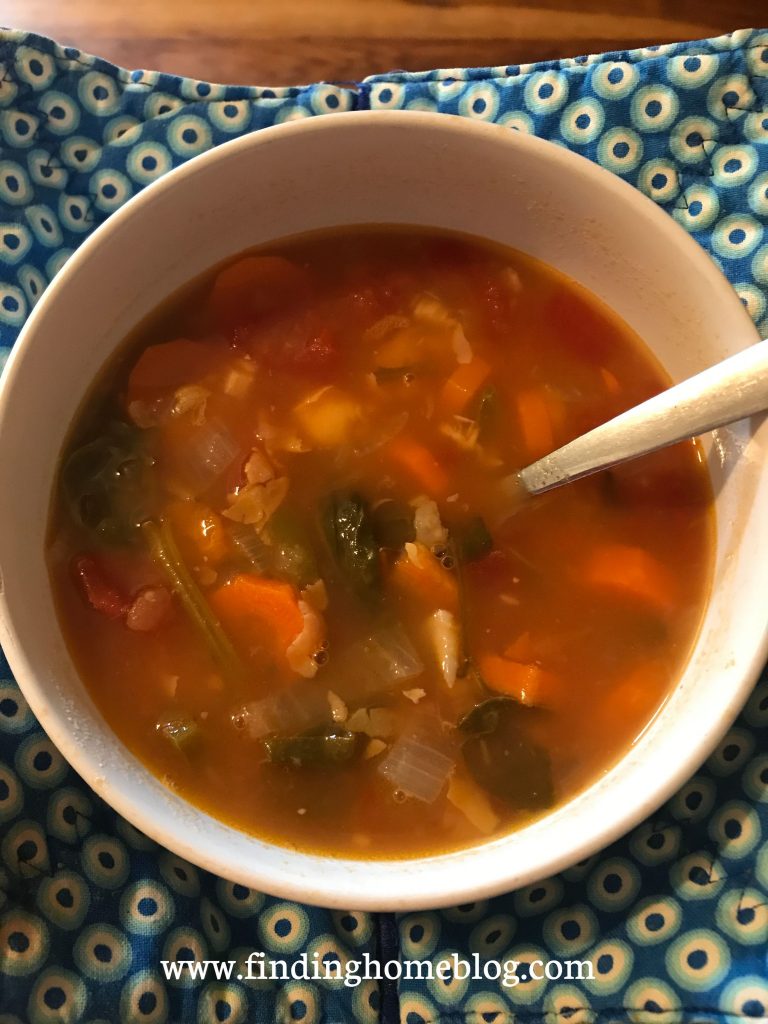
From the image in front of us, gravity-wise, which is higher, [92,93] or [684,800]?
[92,93]

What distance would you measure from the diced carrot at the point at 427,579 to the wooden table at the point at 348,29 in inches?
42.1

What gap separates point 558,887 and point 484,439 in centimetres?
87

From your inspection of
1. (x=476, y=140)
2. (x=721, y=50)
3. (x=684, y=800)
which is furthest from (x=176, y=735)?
(x=721, y=50)

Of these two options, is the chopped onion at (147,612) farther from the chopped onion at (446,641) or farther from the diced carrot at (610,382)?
the diced carrot at (610,382)

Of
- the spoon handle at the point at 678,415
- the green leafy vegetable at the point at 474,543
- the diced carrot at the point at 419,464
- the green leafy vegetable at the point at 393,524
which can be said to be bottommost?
the green leafy vegetable at the point at 393,524

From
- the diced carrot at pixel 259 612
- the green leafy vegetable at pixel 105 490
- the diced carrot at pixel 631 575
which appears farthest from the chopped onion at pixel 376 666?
the green leafy vegetable at pixel 105 490

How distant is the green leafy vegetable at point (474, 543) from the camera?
165 cm

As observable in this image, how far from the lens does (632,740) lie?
63.7 inches

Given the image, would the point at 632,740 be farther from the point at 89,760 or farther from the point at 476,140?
the point at 476,140

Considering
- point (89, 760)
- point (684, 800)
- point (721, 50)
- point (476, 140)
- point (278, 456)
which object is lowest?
point (89, 760)

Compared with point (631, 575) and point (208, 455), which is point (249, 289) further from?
point (631, 575)

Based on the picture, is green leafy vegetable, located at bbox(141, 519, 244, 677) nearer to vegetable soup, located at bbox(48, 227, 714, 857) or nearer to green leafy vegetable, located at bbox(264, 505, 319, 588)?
vegetable soup, located at bbox(48, 227, 714, 857)

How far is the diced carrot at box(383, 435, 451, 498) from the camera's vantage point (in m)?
1.69

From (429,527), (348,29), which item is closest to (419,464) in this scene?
(429,527)
